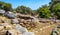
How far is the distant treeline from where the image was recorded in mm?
42438

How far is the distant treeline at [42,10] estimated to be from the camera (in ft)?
139

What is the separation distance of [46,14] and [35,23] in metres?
17.1

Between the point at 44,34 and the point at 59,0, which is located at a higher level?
the point at 59,0

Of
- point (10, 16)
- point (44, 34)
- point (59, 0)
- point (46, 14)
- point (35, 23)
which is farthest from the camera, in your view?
point (59, 0)

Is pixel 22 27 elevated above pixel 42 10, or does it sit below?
below

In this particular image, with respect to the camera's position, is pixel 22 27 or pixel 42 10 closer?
pixel 22 27

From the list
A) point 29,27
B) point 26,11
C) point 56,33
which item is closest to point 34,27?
point 29,27

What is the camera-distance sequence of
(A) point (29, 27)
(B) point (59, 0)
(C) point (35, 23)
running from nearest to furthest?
1. (A) point (29, 27)
2. (C) point (35, 23)
3. (B) point (59, 0)

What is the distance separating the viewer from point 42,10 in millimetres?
43062

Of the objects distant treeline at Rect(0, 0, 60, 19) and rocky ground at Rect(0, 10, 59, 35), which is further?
distant treeline at Rect(0, 0, 60, 19)

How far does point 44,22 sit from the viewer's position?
28.7 metres

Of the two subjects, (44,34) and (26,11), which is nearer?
(44,34)

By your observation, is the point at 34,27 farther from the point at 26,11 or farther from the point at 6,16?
the point at 26,11

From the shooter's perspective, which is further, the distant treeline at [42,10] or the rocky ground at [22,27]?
the distant treeline at [42,10]
